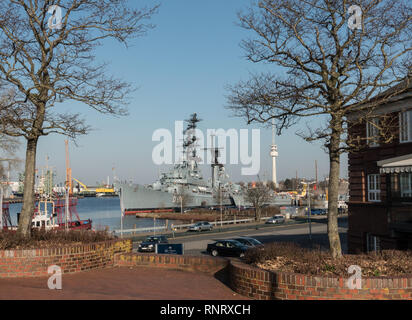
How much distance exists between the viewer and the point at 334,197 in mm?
10352

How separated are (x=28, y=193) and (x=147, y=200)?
9115 cm

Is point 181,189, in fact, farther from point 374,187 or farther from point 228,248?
point 374,187

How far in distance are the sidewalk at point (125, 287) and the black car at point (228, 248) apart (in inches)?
649

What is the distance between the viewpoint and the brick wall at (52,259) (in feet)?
34.6

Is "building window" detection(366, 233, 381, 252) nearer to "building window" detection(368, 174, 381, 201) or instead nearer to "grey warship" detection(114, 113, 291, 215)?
"building window" detection(368, 174, 381, 201)

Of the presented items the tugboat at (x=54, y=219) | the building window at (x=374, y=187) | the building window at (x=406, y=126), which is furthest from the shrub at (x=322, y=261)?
the tugboat at (x=54, y=219)

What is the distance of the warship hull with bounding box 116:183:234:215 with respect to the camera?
327 feet

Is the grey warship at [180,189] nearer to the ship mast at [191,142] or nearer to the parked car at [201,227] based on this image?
the ship mast at [191,142]

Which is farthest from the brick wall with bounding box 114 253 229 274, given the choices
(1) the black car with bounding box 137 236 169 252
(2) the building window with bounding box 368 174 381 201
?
(1) the black car with bounding box 137 236 169 252

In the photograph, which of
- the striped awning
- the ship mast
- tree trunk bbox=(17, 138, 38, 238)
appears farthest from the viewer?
the ship mast

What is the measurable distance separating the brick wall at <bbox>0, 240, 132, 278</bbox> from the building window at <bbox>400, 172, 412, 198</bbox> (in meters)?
13.3

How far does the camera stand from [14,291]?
28.7ft
